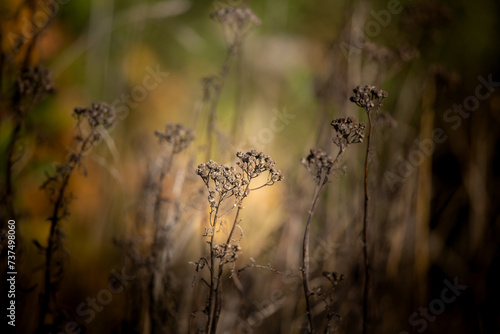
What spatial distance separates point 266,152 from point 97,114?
1050mm

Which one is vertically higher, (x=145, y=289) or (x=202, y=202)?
(x=202, y=202)

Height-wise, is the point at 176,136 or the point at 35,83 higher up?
the point at 35,83

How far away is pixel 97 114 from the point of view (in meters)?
1.09

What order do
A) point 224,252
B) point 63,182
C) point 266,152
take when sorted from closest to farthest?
point 224,252 < point 63,182 < point 266,152

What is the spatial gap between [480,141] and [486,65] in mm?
850

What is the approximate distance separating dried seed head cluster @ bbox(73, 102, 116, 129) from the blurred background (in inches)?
6.3

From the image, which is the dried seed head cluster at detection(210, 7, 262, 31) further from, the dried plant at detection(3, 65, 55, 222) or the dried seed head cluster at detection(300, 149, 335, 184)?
the dried plant at detection(3, 65, 55, 222)

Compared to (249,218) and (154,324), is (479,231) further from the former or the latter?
(154,324)

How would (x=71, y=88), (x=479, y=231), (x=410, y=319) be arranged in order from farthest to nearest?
A: (x=71, y=88) < (x=479, y=231) < (x=410, y=319)

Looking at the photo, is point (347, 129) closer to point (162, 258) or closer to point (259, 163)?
→ point (259, 163)

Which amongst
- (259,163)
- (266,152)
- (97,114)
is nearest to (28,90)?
(97,114)

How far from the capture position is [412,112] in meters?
1.98

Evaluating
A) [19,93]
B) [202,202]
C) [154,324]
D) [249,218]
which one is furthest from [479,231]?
[19,93]

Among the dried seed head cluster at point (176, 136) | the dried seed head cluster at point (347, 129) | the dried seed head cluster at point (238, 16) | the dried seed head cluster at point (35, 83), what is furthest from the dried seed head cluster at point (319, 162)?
the dried seed head cluster at point (35, 83)
